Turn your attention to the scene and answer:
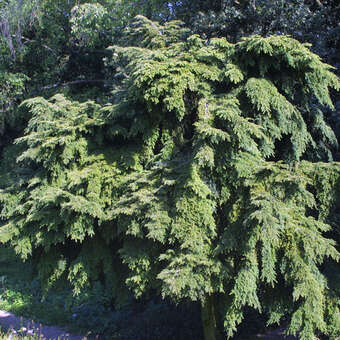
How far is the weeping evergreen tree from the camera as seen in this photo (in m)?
3.58

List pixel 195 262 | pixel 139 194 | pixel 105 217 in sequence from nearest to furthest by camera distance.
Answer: pixel 195 262 → pixel 139 194 → pixel 105 217

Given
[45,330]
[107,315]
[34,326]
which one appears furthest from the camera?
[107,315]

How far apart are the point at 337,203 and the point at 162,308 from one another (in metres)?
4.13

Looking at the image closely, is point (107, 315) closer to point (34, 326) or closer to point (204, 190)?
point (34, 326)

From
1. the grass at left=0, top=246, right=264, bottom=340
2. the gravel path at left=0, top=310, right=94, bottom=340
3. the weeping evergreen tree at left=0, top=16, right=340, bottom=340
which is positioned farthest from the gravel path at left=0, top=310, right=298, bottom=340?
the weeping evergreen tree at left=0, top=16, right=340, bottom=340

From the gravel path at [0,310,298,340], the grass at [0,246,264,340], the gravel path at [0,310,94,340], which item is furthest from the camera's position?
the gravel path at [0,310,94,340]

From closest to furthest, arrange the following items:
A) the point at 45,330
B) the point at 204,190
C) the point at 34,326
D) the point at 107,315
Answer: the point at 204,190
the point at 34,326
the point at 45,330
the point at 107,315

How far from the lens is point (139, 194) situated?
3902 millimetres

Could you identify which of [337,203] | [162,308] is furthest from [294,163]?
[162,308]

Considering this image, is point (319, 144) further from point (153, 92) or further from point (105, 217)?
point (105, 217)

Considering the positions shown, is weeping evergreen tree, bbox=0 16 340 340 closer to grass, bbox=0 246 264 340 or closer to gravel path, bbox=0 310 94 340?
grass, bbox=0 246 264 340

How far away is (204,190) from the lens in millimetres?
3744

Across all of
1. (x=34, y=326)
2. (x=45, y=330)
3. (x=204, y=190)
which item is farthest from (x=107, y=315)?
(x=204, y=190)

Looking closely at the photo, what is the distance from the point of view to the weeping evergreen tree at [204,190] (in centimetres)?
358
